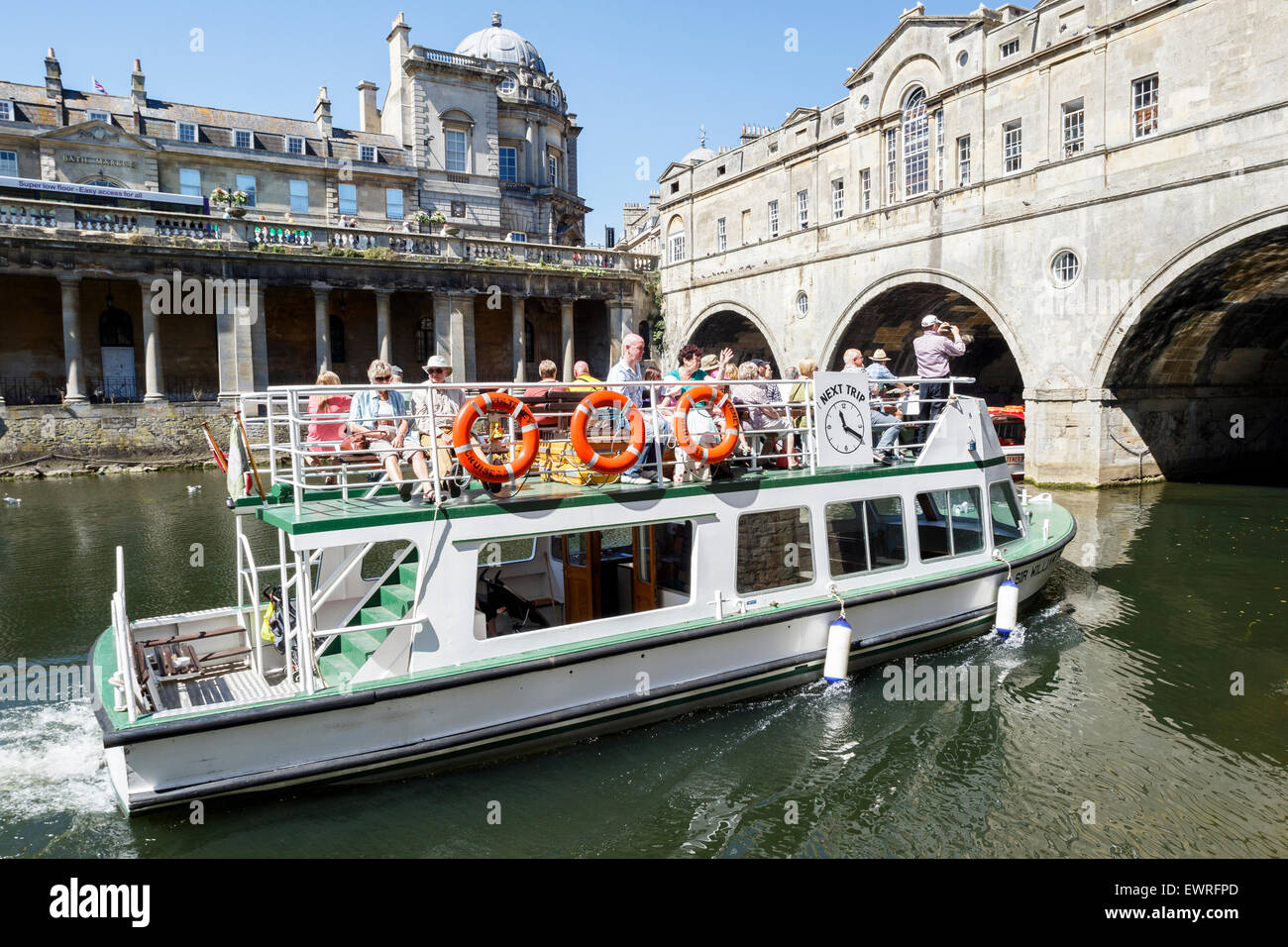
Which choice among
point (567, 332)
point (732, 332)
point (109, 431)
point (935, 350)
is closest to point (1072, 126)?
point (935, 350)

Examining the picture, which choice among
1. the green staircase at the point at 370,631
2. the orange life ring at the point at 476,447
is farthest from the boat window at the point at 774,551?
the green staircase at the point at 370,631

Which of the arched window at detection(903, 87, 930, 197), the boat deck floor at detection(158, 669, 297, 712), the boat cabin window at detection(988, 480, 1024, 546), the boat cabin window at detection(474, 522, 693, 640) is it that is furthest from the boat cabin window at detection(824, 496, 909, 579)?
the arched window at detection(903, 87, 930, 197)

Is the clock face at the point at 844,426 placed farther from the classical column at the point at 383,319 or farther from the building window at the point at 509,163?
the building window at the point at 509,163

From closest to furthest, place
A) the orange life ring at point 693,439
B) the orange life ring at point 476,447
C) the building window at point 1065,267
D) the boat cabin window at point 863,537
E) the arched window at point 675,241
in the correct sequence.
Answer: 1. the orange life ring at point 476,447
2. the orange life ring at point 693,439
3. the boat cabin window at point 863,537
4. the building window at point 1065,267
5. the arched window at point 675,241

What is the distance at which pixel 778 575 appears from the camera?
27.8ft

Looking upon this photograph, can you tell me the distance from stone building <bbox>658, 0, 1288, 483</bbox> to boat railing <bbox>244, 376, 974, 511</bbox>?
1283 centimetres

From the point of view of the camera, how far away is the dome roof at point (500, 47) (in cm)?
4806

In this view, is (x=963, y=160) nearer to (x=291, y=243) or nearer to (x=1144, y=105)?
(x=1144, y=105)

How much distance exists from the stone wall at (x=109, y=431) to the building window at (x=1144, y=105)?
86.5ft

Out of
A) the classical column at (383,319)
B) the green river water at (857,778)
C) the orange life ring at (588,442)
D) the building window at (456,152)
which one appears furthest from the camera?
the building window at (456,152)

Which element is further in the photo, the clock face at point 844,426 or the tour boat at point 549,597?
the clock face at point 844,426

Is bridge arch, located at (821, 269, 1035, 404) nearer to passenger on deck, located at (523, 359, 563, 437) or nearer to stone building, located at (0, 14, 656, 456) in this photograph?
stone building, located at (0, 14, 656, 456)

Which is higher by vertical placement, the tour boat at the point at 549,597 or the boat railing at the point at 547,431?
the boat railing at the point at 547,431
